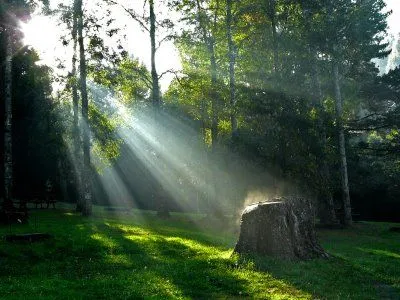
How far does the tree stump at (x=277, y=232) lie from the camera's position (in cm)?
1537

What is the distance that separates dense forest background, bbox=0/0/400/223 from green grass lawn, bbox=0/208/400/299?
30.7 ft

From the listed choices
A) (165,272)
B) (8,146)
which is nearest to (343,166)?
(8,146)

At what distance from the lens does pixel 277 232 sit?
50.5 feet

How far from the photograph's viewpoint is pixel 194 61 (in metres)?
44.2

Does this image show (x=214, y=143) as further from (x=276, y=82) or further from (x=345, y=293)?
(x=345, y=293)

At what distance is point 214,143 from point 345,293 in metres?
26.0

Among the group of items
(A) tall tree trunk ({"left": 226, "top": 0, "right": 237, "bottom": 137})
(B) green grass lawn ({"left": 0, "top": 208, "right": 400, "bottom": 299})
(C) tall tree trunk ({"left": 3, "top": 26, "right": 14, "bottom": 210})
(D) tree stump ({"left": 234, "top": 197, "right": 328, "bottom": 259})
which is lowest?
(B) green grass lawn ({"left": 0, "top": 208, "right": 400, "bottom": 299})

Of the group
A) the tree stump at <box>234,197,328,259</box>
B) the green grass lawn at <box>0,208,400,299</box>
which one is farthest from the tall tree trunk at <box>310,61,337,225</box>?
the tree stump at <box>234,197,328,259</box>

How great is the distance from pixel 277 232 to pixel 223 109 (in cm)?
2115

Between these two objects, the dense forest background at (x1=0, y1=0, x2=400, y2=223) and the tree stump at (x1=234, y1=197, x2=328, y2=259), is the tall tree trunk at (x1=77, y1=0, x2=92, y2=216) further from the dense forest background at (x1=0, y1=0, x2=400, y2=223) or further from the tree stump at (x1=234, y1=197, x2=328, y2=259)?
the tree stump at (x1=234, y1=197, x2=328, y2=259)

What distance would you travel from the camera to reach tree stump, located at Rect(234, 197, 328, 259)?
15367 millimetres

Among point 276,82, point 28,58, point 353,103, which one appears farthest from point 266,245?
point 28,58

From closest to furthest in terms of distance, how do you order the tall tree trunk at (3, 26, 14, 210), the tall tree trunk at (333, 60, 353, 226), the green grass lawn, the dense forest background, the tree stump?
the green grass lawn < the tree stump < the tall tree trunk at (3, 26, 14, 210) < the dense forest background < the tall tree trunk at (333, 60, 353, 226)

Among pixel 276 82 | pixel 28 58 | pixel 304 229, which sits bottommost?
pixel 304 229
